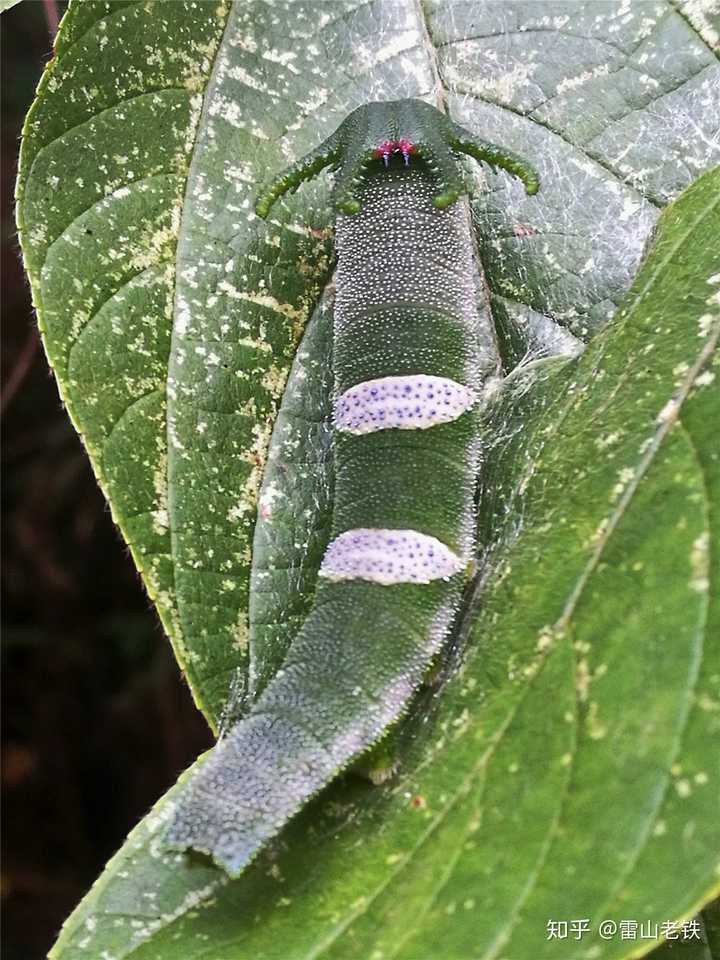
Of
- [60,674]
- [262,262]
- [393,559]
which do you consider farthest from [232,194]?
[60,674]

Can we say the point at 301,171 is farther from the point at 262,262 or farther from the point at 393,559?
the point at 393,559

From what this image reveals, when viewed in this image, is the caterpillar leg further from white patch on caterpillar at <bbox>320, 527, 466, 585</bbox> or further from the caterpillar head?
white patch on caterpillar at <bbox>320, 527, 466, 585</bbox>

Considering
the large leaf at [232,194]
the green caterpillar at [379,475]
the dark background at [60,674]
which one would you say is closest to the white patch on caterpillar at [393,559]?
the green caterpillar at [379,475]

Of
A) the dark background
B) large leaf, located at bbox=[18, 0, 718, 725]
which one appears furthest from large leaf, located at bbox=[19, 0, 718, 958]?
the dark background

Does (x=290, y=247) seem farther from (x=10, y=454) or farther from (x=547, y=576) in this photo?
(x=10, y=454)

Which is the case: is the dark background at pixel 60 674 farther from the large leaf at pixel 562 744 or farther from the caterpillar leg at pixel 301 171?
the large leaf at pixel 562 744

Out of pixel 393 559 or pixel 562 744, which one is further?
pixel 393 559

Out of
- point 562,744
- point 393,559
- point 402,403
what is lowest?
point 562,744
